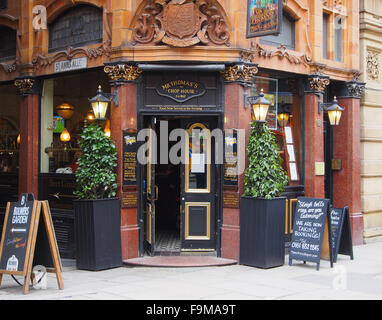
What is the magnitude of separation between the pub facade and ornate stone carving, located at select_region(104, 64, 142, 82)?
0.9 inches

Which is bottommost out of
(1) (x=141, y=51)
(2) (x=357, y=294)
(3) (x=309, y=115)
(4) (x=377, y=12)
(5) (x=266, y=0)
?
(2) (x=357, y=294)

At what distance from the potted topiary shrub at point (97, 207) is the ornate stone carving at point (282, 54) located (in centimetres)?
363

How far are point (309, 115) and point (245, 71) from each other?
243 centimetres

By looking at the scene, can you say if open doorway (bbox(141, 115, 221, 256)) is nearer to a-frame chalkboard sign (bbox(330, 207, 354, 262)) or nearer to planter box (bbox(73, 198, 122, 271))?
planter box (bbox(73, 198, 122, 271))

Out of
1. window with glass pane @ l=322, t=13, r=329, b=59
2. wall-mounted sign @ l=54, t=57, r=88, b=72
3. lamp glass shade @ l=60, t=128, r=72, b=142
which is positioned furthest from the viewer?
window with glass pane @ l=322, t=13, r=329, b=59

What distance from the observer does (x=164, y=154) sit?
→ 39.2ft

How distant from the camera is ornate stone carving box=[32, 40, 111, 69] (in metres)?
11.6

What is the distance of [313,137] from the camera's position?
12.8 meters

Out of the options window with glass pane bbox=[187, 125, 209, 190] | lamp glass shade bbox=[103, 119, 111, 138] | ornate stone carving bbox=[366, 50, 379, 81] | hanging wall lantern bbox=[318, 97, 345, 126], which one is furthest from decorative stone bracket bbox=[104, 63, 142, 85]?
ornate stone carving bbox=[366, 50, 379, 81]

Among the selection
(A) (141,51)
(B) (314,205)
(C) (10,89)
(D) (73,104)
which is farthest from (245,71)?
(C) (10,89)

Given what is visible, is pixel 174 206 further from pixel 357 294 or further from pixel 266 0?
pixel 357 294

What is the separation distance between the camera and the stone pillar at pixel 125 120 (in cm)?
1115

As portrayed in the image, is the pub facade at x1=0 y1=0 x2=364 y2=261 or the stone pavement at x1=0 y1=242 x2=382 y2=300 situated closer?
the stone pavement at x1=0 y1=242 x2=382 y2=300

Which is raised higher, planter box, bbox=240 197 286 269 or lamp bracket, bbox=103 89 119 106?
lamp bracket, bbox=103 89 119 106
